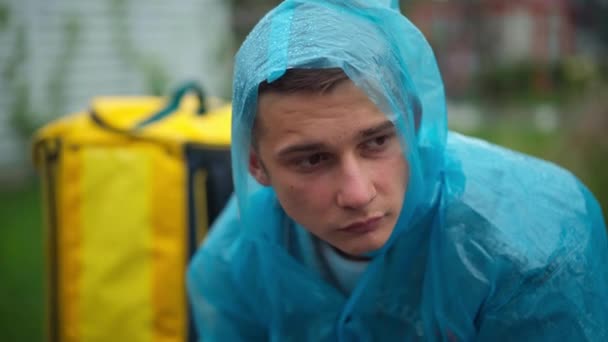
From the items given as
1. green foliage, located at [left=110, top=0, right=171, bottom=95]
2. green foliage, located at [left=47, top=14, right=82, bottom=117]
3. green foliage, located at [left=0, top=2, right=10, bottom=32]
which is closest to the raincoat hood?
green foliage, located at [left=0, top=2, right=10, bottom=32]

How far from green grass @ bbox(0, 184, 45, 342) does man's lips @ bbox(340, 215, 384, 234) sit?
2.29m

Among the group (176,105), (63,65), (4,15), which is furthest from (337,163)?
(63,65)

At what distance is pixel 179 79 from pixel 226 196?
4.63 meters

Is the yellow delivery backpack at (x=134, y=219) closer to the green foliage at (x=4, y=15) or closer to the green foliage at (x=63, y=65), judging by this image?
the green foliage at (x=4, y=15)

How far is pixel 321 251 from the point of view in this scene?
1.71m

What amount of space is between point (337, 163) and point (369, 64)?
0.64 feet

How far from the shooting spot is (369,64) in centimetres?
135

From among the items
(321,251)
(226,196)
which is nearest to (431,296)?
(321,251)

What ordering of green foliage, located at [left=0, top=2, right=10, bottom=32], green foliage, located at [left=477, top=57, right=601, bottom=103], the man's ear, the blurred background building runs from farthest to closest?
green foliage, located at [left=477, top=57, right=601, bottom=103]
green foliage, located at [left=0, top=2, right=10, bottom=32]
the blurred background building
the man's ear

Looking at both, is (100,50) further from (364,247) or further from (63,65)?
(364,247)

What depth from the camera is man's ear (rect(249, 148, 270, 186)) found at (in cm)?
158

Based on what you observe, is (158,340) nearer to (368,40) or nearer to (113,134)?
(113,134)

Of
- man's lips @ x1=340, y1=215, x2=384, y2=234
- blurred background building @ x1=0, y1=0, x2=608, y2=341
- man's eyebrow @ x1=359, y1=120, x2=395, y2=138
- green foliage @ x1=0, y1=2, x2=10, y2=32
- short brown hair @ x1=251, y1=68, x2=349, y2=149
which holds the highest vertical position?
short brown hair @ x1=251, y1=68, x2=349, y2=149

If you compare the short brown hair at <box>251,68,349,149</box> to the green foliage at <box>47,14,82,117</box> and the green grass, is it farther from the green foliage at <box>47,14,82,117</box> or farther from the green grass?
the green foliage at <box>47,14,82,117</box>
